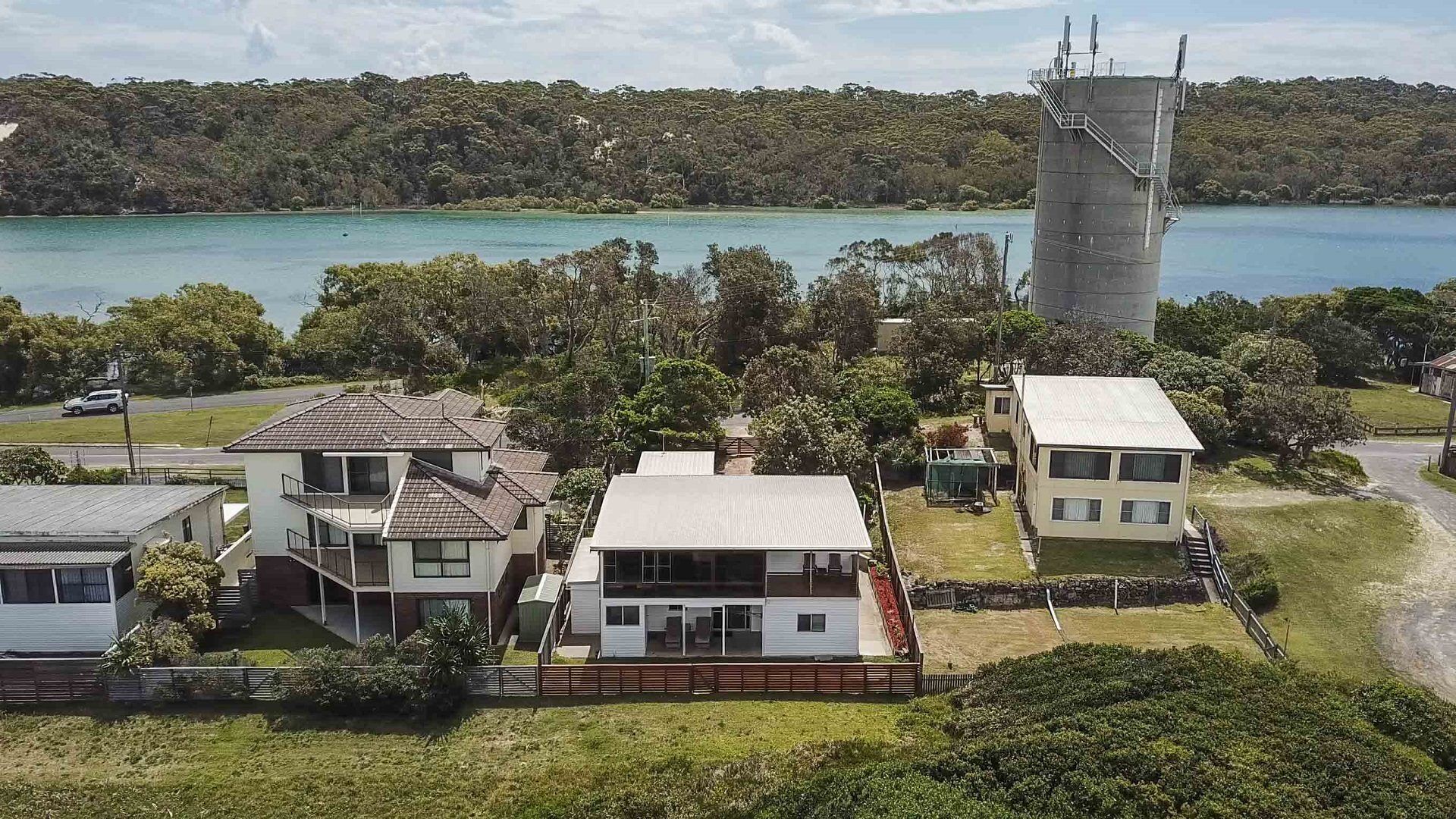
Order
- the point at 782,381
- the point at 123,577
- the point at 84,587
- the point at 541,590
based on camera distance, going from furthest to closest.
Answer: the point at 782,381 → the point at 541,590 → the point at 123,577 → the point at 84,587

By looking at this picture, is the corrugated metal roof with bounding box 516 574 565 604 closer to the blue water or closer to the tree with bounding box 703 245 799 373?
the tree with bounding box 703 245 799 373

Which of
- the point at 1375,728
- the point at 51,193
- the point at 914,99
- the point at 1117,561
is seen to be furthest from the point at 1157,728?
the point at 914,99

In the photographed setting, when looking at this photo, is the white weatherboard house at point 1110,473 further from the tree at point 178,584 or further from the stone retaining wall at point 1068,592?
the tree at point 178,584

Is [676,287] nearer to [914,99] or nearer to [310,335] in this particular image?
[310,335]

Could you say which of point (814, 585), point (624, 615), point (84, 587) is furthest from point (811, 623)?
point (84, 587)

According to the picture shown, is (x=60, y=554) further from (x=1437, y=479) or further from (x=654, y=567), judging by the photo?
(x=1437, y=479)

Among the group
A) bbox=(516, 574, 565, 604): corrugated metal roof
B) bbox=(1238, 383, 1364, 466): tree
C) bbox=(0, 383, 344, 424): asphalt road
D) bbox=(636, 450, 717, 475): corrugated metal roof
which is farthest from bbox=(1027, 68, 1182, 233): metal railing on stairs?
bbox=(0, 383, 344, 424): asphalt road
